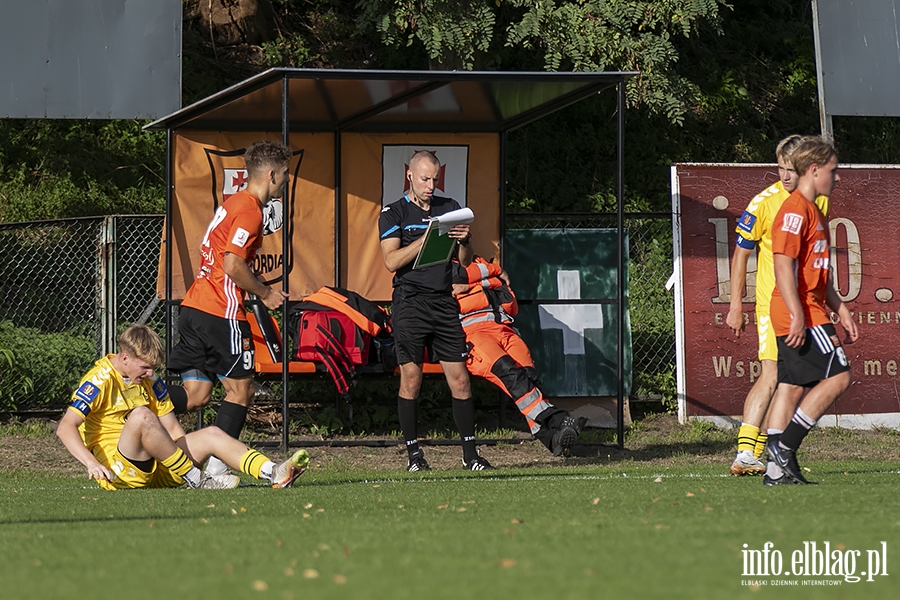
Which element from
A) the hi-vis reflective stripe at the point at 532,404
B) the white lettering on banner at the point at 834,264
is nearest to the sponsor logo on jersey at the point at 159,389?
the hi-vis reflective stripe at the point at 532,404

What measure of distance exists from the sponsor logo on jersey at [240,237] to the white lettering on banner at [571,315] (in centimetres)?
425

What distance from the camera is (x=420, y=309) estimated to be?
8297 mm

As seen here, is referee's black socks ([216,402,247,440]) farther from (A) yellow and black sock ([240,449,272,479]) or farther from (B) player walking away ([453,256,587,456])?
(B) player walking away ([453,256,587,456])

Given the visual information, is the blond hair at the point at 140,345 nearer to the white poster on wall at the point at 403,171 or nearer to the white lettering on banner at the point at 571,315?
the white poster on wall at the point at 403,171

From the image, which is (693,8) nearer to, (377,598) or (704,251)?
(704,251)

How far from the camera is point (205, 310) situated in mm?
7273

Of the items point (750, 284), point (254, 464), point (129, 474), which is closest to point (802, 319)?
point (254, 464)

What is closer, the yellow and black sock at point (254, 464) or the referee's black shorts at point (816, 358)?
the referee's black shorts at point (816, 358)

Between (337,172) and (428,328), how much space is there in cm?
304

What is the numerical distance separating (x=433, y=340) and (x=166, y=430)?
228 centimetres

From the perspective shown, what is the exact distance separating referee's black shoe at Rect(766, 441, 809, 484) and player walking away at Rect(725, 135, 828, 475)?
0.92 meters

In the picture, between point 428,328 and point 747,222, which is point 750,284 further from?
point 428,328

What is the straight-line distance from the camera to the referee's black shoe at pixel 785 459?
20.2 ft

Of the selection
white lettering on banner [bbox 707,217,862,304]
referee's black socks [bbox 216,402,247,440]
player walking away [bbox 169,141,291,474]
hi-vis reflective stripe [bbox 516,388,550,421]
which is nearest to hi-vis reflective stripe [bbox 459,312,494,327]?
hi-vis reflective stripe [bbox 516,388,550,421]
